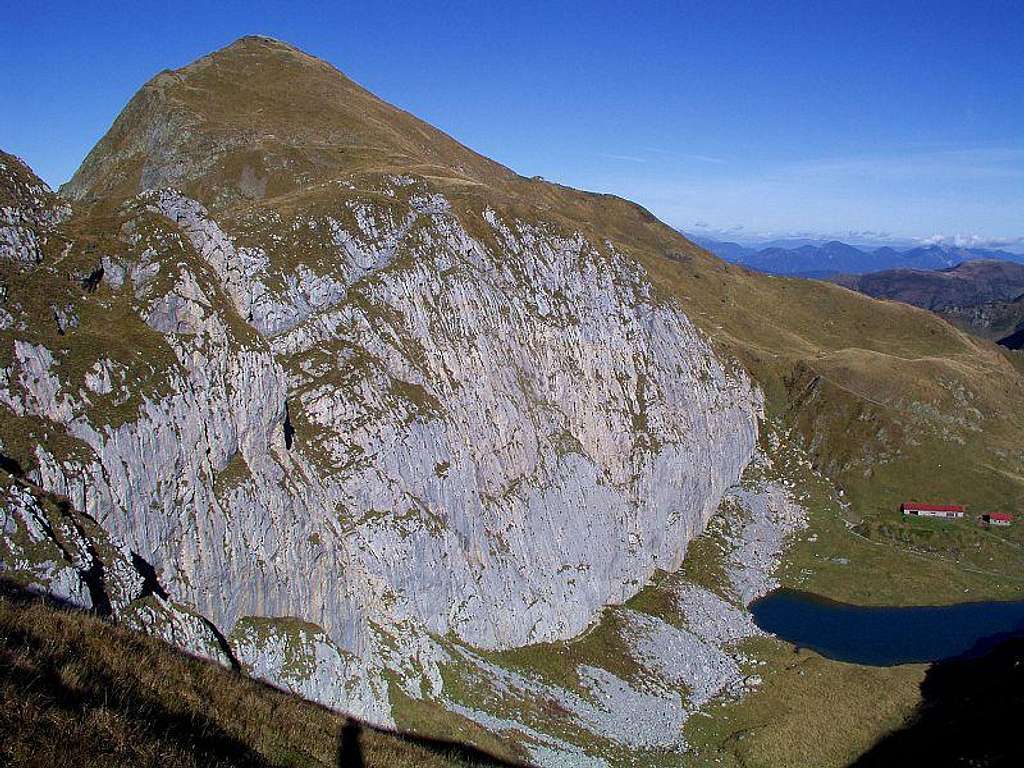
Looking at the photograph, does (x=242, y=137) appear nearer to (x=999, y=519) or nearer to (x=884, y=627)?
(x=884, y=627)

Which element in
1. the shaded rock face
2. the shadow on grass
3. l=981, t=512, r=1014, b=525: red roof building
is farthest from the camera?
l=981, t=512, r=1014, b=525: red roof building

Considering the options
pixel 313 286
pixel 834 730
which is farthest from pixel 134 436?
pixel 834 730

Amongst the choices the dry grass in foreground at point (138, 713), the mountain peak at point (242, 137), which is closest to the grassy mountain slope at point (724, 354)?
the mountain peak at point (242, 137)

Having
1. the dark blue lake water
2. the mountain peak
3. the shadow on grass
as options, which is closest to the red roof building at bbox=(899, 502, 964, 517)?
the dark blue lake water

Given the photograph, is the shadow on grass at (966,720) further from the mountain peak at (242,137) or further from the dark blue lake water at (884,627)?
the mountain peak at (242,137)

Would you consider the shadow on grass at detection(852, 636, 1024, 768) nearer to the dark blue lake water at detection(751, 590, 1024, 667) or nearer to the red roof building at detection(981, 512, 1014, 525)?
the dark blue lake water at detection(751, 590, 1024, 667)
